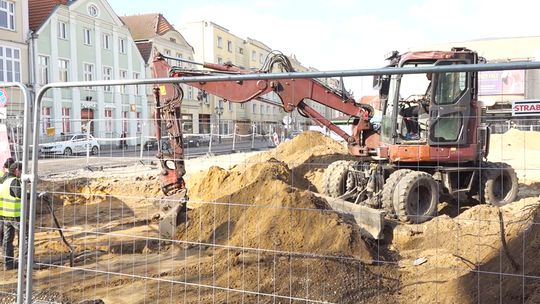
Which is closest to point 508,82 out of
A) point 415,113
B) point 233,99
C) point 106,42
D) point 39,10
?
point 106,42

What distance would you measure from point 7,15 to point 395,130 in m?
25.1

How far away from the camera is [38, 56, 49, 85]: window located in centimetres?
2659

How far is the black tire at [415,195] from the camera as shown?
756 centimetres

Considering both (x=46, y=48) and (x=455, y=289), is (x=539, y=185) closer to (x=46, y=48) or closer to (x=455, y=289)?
(x=455, y=289)

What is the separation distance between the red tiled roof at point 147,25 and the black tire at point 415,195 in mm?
34324

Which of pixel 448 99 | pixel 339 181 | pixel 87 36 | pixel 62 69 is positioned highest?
pixel 87 36

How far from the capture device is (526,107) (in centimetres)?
312

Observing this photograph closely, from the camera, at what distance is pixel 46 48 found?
27.1 m

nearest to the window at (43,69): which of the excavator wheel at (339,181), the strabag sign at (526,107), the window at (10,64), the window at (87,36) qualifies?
the window at (10,64)

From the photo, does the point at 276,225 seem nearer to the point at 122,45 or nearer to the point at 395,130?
the point at 395,130

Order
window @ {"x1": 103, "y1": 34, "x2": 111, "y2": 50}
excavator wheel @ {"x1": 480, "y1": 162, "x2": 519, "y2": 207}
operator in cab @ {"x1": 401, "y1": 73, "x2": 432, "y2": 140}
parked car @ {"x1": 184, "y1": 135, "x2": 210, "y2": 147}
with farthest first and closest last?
1. window @ {"x1": 103, "y1": 34, "x2": 111, "y2": 50}
2. parked car @ {"x1": 184, "y1": 135, "x2": 210, "y2": 147}
3. excavator wheel @ {"x1": 480, "y1": 162, "x2": 519, "y2": 207}
4. operator in cab @ {"x1": 401, "y1": 73, "x2": 432, "y2": 140}

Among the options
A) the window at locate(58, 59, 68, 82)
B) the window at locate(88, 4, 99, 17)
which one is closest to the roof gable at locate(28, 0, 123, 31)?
the window at locate(88, 4, 99, 17)

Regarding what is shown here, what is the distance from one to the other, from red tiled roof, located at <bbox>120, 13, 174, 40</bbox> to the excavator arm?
32400mm

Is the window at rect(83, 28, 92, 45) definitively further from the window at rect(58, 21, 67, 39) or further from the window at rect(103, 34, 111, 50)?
the window at rect(58, 21, 67, 39)
